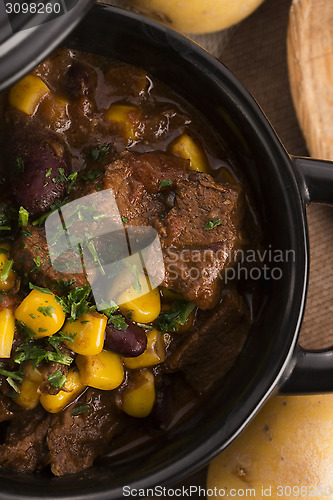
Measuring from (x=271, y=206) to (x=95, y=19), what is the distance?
85 centimetres

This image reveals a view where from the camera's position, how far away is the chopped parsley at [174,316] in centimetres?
205

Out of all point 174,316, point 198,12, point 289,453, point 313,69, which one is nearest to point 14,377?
point 174,316

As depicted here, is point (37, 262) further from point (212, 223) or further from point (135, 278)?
point (212, 223)

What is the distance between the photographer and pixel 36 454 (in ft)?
6.68

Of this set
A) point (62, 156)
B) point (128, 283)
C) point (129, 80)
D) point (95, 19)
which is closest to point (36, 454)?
point (128, 283)

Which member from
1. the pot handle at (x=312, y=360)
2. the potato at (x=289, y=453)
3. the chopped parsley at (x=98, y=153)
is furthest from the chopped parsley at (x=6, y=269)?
the potato at (x=289, y=453)

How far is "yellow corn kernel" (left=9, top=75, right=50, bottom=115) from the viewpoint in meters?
2.04

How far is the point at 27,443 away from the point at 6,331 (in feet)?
1.29

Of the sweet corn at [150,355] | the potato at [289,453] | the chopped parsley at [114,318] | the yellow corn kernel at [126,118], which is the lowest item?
the potato at [289,453]

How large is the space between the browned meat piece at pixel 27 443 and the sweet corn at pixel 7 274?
44 centimetres

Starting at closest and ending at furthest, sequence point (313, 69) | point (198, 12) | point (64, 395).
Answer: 1. point (64, 395)
2. point (198, 12)
3. point (313, 69)

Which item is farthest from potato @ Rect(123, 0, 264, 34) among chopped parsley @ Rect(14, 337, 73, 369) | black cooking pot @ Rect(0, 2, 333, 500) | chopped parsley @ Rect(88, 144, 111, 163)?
chopped parsley @ Rect(14, 337, 73, 369)

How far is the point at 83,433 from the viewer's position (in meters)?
2.06

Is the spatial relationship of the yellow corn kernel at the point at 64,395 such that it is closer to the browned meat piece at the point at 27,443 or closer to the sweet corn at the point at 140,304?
the browned meat piece at the point at 27,443
